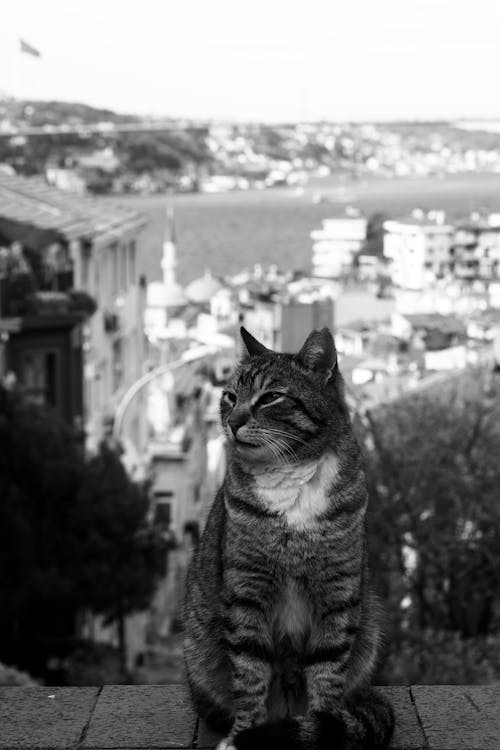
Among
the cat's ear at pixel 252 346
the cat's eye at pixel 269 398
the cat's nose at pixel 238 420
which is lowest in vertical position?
the cat's nose at pixel 238 420

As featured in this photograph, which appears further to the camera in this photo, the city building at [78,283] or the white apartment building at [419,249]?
the white apartment building at [419,249]

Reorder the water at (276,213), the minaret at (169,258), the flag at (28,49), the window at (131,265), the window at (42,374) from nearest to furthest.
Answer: the window at (42,374), the window at (131,265), the flag at (28,49), the minaret at (169,258), the water at (276,213)

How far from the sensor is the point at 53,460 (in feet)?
81.4

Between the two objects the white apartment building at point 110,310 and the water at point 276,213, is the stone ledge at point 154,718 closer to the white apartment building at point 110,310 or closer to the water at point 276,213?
the white apartment building at point 110,310

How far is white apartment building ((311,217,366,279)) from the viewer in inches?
4042

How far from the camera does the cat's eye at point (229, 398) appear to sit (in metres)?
4.18

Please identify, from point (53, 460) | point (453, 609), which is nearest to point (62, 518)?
point (53, 460)

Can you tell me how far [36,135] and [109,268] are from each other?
34.6 meters

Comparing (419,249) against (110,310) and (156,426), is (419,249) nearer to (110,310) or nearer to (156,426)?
(156,426)

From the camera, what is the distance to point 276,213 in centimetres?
15725

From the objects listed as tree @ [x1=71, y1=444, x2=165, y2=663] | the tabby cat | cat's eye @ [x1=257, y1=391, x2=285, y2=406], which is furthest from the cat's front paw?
tree @ [x1=71, y1=444, x2=165, y2=663]

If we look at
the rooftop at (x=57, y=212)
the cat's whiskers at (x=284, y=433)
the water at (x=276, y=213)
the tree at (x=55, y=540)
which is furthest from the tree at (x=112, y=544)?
the water at (x=276, y=213)

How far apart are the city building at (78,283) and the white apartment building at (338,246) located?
181ft

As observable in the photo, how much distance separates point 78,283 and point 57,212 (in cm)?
206
